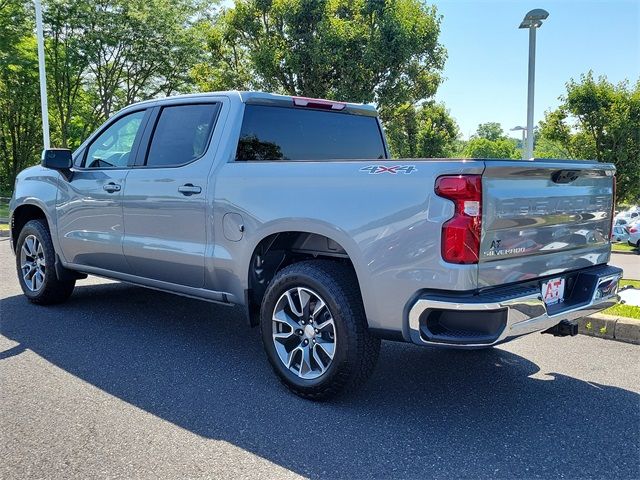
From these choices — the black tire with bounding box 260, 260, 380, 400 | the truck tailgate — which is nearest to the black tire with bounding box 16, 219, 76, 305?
the black tire with bounding box 260, 260, 380, 400

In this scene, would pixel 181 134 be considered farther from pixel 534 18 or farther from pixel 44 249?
pixel 534 18

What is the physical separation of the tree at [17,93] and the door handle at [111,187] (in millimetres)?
17159

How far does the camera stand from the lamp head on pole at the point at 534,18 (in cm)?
848

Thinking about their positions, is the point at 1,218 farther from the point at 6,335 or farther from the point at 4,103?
the point at 6,335

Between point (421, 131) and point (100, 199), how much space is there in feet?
74.1

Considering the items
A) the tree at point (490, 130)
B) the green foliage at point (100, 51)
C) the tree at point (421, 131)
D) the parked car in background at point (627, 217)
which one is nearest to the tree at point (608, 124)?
the parked car in background at point (627, 217)

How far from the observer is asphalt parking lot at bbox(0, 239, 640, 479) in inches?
108

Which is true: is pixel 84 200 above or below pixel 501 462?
above

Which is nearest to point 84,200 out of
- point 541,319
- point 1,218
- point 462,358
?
point 462,358

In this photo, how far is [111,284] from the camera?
7.00 meters

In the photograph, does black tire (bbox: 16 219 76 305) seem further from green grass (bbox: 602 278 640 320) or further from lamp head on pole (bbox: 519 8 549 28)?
lamp head on pole (bbox: 519 8 549 28)

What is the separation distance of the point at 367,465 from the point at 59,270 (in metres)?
3.99

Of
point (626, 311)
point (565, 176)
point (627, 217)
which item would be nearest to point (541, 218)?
point (565, 176)

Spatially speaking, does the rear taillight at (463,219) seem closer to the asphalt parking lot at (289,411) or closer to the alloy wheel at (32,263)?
the asphalt parking lot at (289,411)
